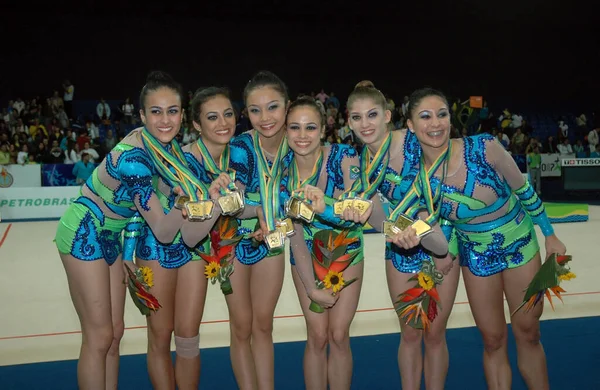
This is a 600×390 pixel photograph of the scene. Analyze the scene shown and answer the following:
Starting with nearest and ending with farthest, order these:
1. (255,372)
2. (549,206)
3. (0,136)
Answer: (255,372) < (549,206) < (0,136)

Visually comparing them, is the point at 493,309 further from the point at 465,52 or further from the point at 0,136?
the point at 465,52

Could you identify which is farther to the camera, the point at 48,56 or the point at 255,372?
the point at 48,56

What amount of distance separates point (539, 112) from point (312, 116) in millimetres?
21953

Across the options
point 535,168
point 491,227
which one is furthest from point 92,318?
point 535,168

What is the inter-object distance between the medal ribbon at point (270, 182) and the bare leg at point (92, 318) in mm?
978

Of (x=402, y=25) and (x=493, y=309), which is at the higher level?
(x=402, y=25)

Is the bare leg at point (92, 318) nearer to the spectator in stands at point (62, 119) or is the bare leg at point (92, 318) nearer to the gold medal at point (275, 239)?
the gold medal at point (275, 239)

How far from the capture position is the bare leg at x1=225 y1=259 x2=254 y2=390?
3.65 m

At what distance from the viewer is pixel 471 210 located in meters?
3.45

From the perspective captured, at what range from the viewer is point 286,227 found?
3324 millimetres

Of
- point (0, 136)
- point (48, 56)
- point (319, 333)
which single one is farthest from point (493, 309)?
point (48, 56)

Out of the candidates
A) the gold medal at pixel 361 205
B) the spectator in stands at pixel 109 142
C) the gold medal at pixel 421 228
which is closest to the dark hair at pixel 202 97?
the gold medal at pixel 361 205

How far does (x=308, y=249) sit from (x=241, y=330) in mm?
632

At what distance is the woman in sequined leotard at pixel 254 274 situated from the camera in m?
3.62
